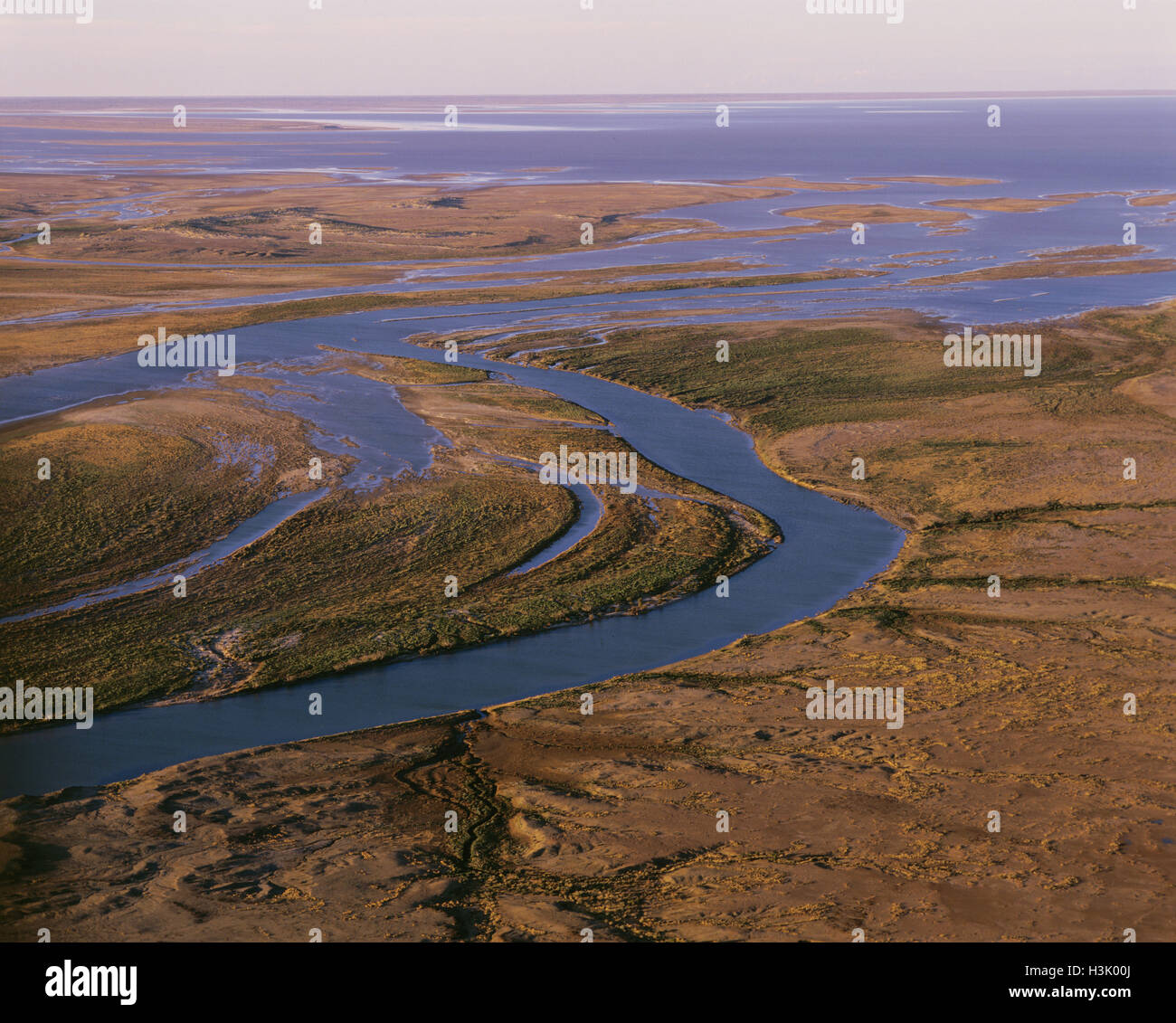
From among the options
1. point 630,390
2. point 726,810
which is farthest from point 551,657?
point 630,390

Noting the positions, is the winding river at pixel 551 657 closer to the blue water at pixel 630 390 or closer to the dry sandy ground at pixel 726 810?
the blue water at pixel 630 390

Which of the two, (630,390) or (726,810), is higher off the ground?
(630,390)

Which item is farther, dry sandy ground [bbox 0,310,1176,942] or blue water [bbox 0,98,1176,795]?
blue water [bbox 0,98,1176,795]

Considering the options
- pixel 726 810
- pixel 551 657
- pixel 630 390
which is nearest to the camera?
pixel 726 810

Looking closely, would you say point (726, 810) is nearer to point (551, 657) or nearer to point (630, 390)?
point (551, 657)

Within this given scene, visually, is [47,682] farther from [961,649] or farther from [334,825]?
[961,649]

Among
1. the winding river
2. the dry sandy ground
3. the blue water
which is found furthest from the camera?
the blue water

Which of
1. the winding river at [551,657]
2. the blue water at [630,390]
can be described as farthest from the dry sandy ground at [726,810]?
the blue water at [630,390]

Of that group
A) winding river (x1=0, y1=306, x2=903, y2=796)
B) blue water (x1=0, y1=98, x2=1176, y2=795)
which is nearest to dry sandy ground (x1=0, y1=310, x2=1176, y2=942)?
winding river (x1=0, y1=306, x2=903, y2=796)

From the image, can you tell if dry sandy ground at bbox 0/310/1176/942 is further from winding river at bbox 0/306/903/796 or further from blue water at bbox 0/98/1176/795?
blue water at bbox 0/98/1176/795
